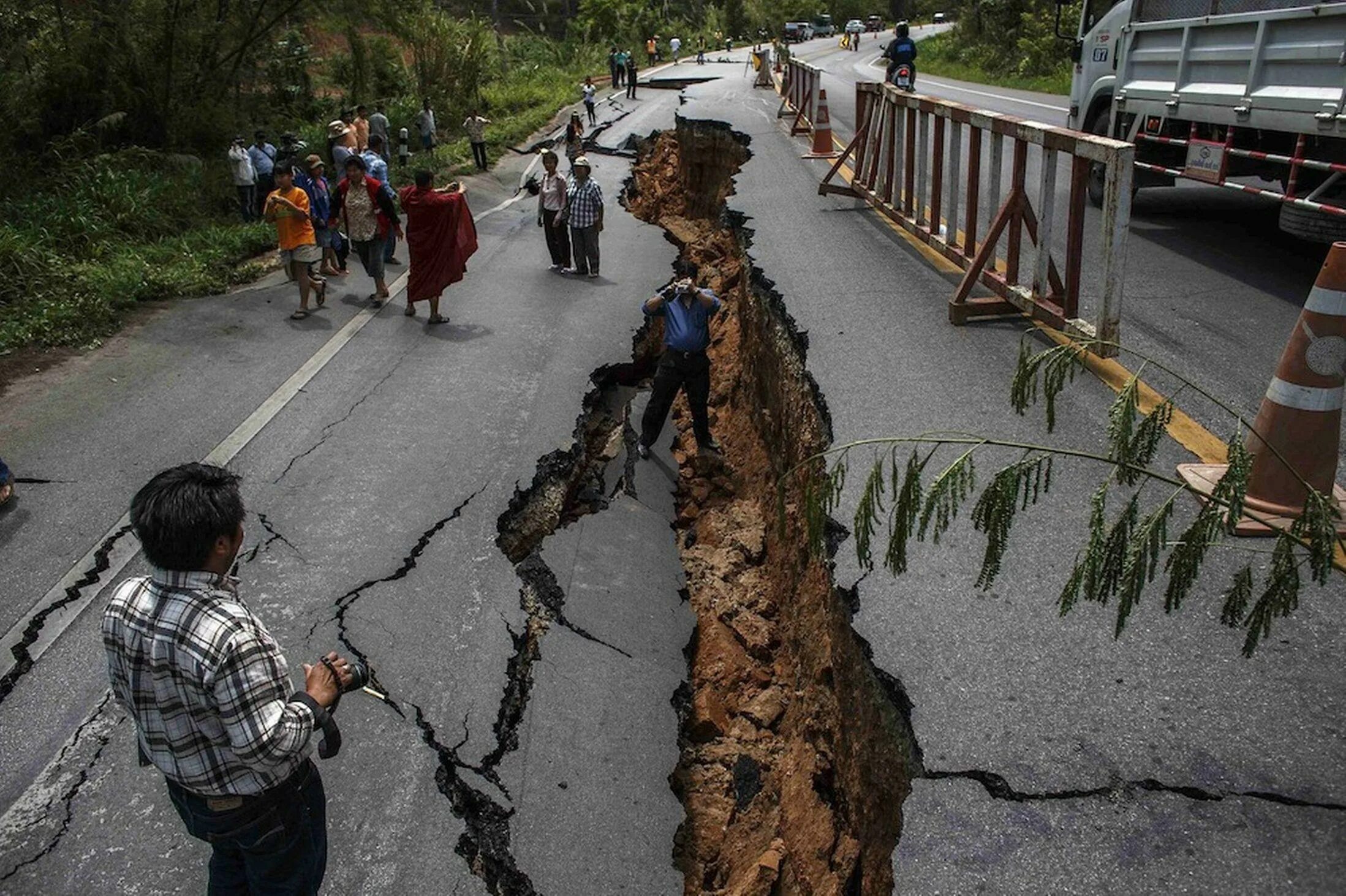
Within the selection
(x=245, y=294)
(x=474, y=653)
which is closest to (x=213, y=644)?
(x=474, y=653)

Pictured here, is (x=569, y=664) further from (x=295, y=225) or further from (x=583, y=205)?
(x=583, y=205)

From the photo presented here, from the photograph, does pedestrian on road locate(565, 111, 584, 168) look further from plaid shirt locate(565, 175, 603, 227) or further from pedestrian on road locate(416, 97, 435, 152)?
plaid shirt locate(565, 175, 603, 227)

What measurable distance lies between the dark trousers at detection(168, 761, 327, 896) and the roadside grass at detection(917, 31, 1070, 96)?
29.1m

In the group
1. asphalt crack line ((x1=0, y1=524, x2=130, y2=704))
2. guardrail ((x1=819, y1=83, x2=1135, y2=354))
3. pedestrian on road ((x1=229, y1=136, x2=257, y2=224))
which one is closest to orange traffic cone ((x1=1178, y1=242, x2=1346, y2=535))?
guardrail ((x1=819, y1=83, x2=1135, y2=354))

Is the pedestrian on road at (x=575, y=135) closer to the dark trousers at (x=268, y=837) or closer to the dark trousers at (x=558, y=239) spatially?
the dark trousers at (x=558, y=239)

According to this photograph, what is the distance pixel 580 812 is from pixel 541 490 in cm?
280

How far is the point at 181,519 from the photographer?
2.49m

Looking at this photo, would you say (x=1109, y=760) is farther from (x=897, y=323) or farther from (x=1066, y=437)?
(x=897, y=323)

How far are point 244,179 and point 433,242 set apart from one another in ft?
19.7

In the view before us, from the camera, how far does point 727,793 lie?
15.6 feet

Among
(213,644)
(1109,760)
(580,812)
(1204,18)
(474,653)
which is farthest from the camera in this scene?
(1204,18)

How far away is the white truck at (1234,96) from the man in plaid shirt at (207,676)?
766cm

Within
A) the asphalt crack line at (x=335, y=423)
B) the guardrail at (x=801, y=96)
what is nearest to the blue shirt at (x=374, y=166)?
the asphalt crack line at (x=335, y=423)

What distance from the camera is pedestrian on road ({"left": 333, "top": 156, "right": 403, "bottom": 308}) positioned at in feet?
A: 33.2
